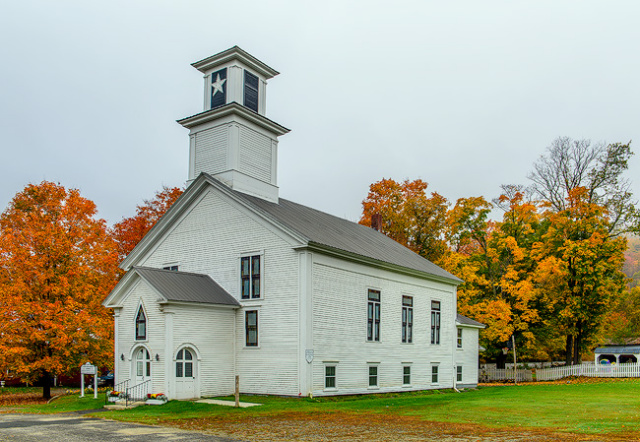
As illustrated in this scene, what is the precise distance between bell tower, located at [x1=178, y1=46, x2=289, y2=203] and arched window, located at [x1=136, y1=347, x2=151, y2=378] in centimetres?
816

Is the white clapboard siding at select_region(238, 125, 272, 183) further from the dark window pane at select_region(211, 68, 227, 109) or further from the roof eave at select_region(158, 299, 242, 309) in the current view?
the roof eave at select_region(158, 299, 242, 309)

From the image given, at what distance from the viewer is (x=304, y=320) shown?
76.6ft

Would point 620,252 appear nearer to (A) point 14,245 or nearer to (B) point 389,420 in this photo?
(B) point 389,420

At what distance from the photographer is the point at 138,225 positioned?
45375 millimetres

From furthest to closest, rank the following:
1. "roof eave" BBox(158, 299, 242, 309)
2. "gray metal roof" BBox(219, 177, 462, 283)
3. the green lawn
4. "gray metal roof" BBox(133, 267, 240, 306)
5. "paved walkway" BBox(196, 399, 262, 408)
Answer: "gray metal roof" BBox(219, 177, 462, 283), "gray metal roof" BBox(133, 267, 240, 306), "roof eave" BBox(158, 299, 242, 309), "paved walkway" BBox(196, 399, 262, 408), the green lawn

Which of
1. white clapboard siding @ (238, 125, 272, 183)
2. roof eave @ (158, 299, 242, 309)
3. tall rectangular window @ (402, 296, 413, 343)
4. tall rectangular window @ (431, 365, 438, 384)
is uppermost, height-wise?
white clapboard siding @ (238, 125, 272, 183)

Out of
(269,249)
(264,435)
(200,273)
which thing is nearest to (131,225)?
(200,273)

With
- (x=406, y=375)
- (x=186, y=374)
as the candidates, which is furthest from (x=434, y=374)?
(x=186, y=374)

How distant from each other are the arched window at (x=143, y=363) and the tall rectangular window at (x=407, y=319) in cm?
1351

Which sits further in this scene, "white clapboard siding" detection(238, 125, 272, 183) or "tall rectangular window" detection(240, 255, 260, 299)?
"white clapboard siding" detection(238, 125, 272, 183)

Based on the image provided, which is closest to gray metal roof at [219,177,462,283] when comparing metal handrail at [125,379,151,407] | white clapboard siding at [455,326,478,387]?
white clapboard siding at [455,326,478,387]

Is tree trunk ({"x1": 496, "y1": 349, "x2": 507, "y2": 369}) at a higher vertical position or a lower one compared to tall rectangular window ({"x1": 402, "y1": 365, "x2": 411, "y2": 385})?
lower

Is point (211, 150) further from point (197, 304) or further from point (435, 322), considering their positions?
point (435, 322)

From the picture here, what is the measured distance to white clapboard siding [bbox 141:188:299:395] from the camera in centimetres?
2372
